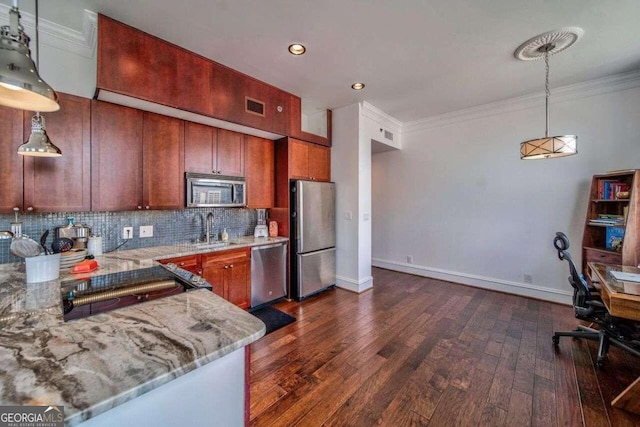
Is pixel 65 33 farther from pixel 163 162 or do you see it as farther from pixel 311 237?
pixel 311 237

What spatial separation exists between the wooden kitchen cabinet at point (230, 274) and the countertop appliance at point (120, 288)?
886 mm

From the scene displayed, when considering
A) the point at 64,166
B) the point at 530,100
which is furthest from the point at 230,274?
the point at 530,100

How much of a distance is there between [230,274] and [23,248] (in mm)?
1633

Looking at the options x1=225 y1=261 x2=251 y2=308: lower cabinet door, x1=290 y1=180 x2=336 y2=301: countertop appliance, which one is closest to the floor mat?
x1=225 y1=261 x2=251 y2=308: lower cabinet door

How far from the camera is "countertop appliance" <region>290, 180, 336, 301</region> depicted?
3.49m

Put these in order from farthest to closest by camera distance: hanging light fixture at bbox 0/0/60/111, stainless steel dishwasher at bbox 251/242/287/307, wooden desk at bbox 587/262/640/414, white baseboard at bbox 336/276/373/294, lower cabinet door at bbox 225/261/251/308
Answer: white baseboard at bbox 336/276/373/294, stainless steel dishwasher at bbox 251/242/287/307, lower cabinet door at bbox 225/261/251/308, wooden desk at bbox 587/262/640/414, hanging light fixture at bbox 0/0/60/111

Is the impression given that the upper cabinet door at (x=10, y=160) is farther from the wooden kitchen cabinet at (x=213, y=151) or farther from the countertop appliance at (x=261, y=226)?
the countertop appliance at (x=261, y=226)

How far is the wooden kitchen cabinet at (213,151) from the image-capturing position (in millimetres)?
2760

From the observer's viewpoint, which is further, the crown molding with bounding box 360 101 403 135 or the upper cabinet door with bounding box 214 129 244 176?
the crown molding with bounding box 360 101 403 135

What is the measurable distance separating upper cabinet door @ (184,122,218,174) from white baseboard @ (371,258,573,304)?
3760mm

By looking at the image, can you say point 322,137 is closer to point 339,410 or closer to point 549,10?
point 549,10

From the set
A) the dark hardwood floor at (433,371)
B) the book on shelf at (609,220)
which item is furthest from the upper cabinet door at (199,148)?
the book on shelf at (609,220)

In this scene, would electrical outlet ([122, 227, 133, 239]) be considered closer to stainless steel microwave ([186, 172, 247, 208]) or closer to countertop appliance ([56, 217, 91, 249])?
countertop appliance ([56, 217, 91, 249])

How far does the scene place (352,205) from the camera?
3844 mm
